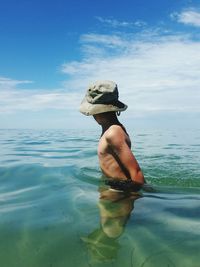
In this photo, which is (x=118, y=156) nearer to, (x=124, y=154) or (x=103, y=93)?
(x=124, y=154)

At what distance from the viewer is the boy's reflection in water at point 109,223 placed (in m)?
3.13

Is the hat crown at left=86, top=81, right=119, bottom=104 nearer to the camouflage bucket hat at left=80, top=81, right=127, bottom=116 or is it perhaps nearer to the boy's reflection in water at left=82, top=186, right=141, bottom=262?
the camouflage bucket hat at left=80, top=81, right=127, bottom=116

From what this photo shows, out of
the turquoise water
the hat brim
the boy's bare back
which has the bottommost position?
A: the turquoise water

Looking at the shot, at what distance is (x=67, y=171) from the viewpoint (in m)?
8.13

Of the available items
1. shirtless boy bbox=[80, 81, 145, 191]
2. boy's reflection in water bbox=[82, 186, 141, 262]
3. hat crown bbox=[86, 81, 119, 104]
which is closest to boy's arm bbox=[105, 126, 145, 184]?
shirtless boy bbox=[80, 81, 145, 191]

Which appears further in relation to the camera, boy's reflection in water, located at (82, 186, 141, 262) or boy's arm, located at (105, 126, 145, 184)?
boy's arm, located at (105, 126, 145, 184)

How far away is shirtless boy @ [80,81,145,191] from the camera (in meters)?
4.73

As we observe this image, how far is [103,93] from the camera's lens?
4852 mm

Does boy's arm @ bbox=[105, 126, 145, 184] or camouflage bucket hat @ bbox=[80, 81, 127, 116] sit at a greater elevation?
camouflage bucket hat @ bbox=[80, 81, 127, 116]

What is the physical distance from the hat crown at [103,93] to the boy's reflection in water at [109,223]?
1195mm

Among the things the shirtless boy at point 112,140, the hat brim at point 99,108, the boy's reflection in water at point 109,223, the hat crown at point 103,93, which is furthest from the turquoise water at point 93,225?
the hat crown at point 103,93

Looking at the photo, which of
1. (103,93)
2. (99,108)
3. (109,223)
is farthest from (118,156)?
(109,223)

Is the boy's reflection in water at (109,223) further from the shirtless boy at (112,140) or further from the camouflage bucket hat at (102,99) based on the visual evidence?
the camouflage bucket hat at (102,99)

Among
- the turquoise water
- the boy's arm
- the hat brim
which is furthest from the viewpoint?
the hat brim
